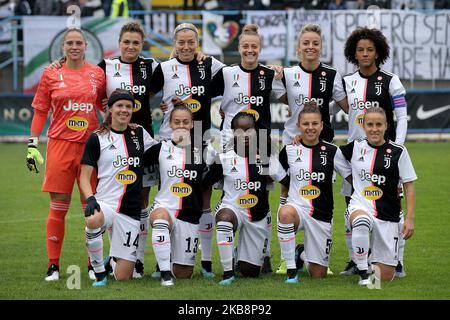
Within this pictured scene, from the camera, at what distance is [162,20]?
2102cm

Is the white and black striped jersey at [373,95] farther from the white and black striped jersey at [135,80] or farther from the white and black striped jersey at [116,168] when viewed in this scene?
the white and black striped jersey at [116,168]

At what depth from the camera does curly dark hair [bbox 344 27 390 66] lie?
857 cm

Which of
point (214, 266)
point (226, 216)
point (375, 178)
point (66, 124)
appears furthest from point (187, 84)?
point (375, 178)

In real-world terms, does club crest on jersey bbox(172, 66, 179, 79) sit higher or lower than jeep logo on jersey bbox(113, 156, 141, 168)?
higher

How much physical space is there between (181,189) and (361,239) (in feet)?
5.10

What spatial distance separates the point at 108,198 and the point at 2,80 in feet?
45.5

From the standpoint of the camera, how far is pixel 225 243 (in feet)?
26.3

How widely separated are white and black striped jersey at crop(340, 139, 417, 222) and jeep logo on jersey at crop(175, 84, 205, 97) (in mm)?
1521

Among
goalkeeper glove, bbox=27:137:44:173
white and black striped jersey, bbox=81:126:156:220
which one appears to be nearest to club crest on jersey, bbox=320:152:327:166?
white and black striped jersey, bbox=81:126:156:220

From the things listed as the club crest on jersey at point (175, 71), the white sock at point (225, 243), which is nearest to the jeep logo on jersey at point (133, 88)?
the club crest on jersey at point (175, 71)

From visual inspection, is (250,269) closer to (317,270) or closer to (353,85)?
(317,270)

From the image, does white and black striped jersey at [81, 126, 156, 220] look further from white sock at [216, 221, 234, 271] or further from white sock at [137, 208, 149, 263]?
white sock at [216, 221, 234, 271]

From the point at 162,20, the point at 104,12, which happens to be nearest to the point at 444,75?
the point at 162,20

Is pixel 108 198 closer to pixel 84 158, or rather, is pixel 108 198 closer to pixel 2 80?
pixel 84 158
